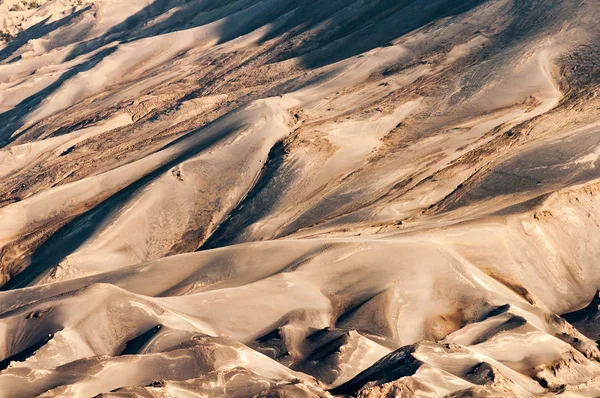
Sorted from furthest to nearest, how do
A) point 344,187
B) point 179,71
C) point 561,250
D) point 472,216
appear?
point 179,71 < point 344,187 < point 472,216 < point 561,250

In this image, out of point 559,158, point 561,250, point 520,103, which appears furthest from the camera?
point 520,103

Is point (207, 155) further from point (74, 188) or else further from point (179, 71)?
point (179, 71)

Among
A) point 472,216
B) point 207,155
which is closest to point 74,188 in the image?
point 207,155

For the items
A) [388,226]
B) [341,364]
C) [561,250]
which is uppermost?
[341,364]

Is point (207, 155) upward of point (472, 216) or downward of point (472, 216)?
upward

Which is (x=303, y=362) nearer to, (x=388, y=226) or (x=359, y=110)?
(x=388, y=226)

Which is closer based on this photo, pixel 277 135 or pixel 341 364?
pixel 341 364

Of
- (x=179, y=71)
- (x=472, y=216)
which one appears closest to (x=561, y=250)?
(x=472, y=216)
